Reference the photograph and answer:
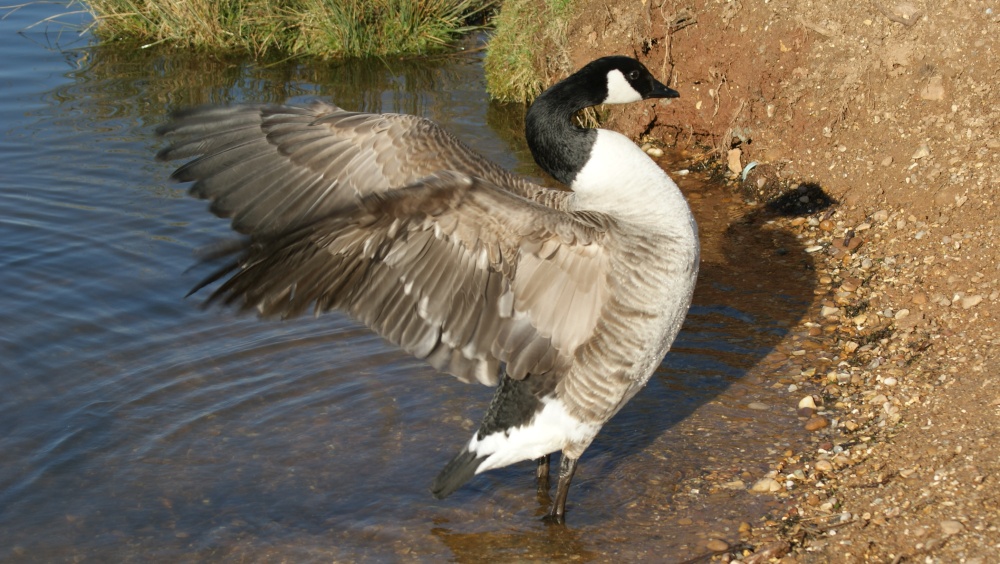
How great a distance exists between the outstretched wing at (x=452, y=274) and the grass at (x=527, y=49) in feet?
18.6

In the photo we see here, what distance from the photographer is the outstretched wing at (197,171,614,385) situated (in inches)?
183

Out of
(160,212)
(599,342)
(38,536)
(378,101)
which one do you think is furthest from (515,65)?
(38,536)

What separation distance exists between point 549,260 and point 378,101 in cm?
698

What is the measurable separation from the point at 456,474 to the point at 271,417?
1.74m

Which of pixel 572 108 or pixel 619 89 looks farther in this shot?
pixel 619 89

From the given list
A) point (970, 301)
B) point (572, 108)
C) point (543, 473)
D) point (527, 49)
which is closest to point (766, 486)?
point (543, 473)

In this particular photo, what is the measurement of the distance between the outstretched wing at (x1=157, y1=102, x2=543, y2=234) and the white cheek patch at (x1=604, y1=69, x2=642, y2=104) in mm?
664

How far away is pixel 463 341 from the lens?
5145 millimetres

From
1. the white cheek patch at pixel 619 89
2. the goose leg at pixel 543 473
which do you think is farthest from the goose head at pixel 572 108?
the goose leg at pixel 543 473

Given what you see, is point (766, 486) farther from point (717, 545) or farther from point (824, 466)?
point (717, 545)

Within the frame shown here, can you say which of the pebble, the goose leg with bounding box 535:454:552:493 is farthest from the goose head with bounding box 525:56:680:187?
the pebble

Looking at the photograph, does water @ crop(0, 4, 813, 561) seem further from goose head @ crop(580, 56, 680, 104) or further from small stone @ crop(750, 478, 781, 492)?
Answer: goose head @ crop(580, 56, 680, 104)

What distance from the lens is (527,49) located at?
426 inches

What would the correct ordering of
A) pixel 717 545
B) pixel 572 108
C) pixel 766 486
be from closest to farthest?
1. pixel 717 545
2. pixel 572 108
3. pixel 766 486
